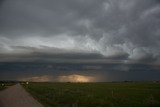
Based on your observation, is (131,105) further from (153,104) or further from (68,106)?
(68,106)

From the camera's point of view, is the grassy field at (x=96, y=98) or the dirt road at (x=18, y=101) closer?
the dirt road at (x=18, y=101)

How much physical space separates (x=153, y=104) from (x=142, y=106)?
4.96ft

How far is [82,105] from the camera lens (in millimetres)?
34312

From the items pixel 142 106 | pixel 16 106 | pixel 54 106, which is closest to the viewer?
pixel 16 106

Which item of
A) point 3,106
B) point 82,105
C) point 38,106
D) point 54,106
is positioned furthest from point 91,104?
point 3,106

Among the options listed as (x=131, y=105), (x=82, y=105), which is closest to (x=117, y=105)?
(x=131, y=105)

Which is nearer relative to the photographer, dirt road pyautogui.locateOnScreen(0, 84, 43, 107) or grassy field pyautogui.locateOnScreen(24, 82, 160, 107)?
dirt road pyautogui.locateOnScreen(0, 84, 43, 107)

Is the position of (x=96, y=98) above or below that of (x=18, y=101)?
above

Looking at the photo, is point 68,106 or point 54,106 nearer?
point 54,106

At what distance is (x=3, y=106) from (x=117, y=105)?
13620mm

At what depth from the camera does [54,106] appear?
101 ft

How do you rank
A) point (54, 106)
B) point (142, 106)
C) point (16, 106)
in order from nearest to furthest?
1. point (16, 106)
2. point (54, 106)
3. point (142, 106)

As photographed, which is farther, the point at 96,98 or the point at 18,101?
the point at 96,98

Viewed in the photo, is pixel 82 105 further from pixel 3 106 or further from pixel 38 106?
pixel 3 106
